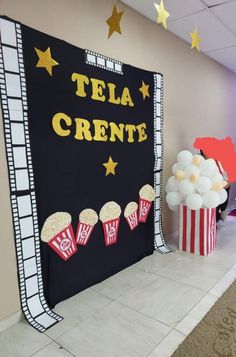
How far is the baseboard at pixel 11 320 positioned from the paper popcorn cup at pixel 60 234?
0.48 metres

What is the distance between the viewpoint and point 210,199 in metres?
2.68

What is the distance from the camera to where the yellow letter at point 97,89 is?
2180 millimetres

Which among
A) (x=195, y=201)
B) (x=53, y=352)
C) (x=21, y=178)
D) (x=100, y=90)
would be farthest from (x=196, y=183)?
(x=53, y=352)

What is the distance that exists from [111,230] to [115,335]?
0.92 metres

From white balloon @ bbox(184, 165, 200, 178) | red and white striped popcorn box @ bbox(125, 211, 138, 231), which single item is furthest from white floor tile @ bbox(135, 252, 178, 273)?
white balloon @ bbox(184, 165, 200, 178)

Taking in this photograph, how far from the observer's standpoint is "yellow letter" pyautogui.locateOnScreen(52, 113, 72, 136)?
1.93 m

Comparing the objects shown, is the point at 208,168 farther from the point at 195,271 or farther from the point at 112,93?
the point at 112,93

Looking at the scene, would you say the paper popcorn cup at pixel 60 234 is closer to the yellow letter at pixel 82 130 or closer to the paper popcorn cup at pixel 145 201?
the yellow letter at pixel 82 130

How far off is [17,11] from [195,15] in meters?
1.67

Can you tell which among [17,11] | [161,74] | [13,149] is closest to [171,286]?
[13,149]

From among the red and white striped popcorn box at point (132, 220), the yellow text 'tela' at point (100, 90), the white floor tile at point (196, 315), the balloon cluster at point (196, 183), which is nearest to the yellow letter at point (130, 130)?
the yellow text 'tela' at point (100, 90)

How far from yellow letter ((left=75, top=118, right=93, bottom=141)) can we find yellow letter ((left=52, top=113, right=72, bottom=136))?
0.08 metres

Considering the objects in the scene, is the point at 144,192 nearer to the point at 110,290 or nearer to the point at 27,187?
the point at 110,290

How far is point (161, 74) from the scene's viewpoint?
287cm
